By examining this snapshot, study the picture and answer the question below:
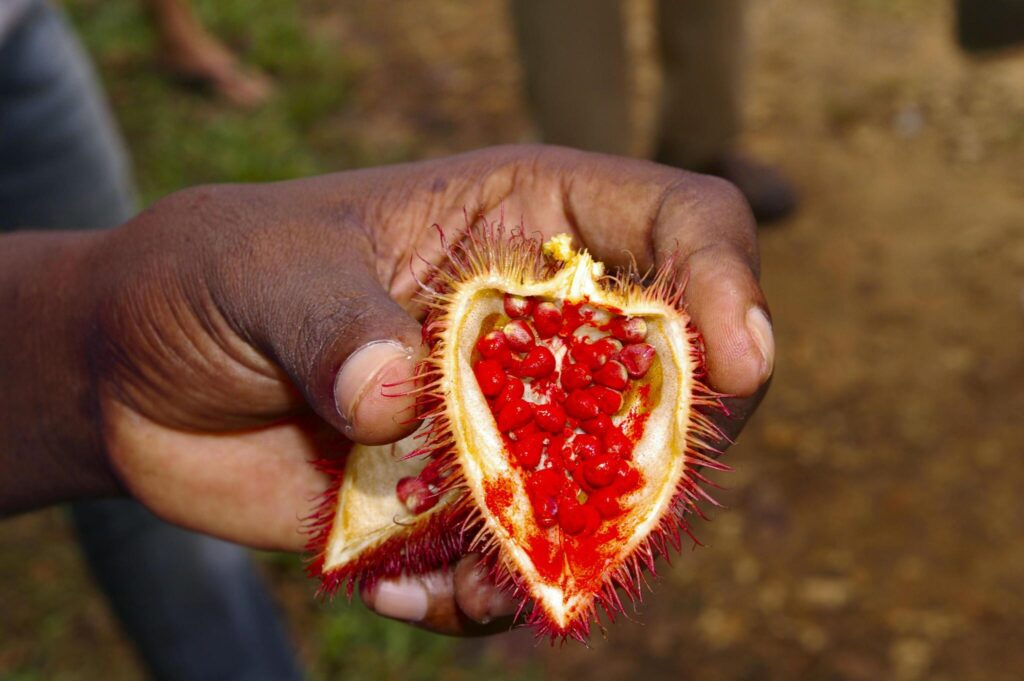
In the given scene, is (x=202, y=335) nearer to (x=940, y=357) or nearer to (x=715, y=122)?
(x=940, y=357)

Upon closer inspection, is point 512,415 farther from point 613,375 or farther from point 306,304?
point 306,304

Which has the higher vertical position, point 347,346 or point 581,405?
point 347,346

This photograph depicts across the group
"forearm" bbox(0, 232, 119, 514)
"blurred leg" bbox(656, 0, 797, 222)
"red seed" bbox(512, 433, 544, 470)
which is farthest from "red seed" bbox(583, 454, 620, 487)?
"blurred leg" bbox(656, 0, 797, 222)

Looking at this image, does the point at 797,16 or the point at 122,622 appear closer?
the point at 122,622

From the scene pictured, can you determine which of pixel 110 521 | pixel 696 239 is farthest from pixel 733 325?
pixel 110 521

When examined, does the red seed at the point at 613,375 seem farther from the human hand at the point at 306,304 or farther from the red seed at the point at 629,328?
the human hand at the point at 306,304

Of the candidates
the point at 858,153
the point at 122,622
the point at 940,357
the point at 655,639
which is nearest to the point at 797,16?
the point at 858,153

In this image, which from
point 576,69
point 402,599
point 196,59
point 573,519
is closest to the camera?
point 573,519
